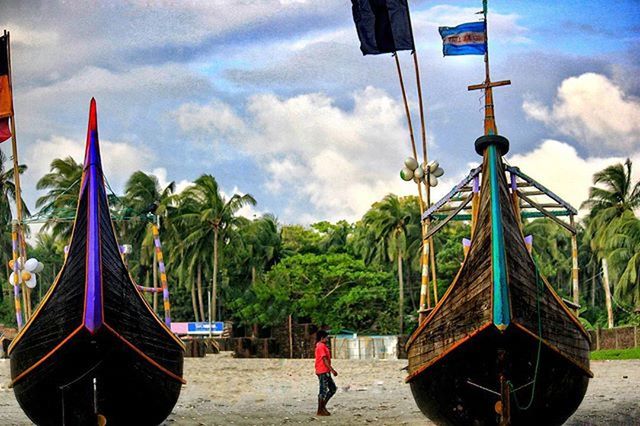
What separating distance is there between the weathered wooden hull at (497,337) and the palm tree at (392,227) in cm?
3115

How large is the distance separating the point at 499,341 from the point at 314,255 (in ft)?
99.9

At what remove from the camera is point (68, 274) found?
1037 cm

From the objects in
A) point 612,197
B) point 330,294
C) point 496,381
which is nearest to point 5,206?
point 330,294

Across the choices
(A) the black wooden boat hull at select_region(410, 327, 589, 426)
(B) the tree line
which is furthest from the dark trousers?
(B) the tree line

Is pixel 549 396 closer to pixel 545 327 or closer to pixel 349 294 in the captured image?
pixel 545 327

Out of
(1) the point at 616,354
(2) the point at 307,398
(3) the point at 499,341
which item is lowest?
(1) the point at 616,354

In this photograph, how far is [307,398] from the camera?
52.9ft

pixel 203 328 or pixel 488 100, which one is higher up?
pixel 488 100

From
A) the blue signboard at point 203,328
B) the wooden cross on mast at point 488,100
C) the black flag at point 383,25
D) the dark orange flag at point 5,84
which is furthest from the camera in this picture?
the blue signboard at point 203,328

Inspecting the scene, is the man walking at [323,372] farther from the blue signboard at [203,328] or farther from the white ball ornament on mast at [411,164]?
the blue signboard at [203,328]

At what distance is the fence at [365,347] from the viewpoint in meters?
34.2

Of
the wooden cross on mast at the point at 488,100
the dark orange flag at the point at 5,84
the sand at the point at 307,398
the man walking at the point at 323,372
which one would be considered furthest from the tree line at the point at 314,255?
the wooden cross on mast at the point at 488,100

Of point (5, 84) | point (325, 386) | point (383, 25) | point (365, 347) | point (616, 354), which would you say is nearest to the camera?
point (325, 386)

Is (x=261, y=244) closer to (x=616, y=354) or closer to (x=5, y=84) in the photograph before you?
(x=616, y=354)
